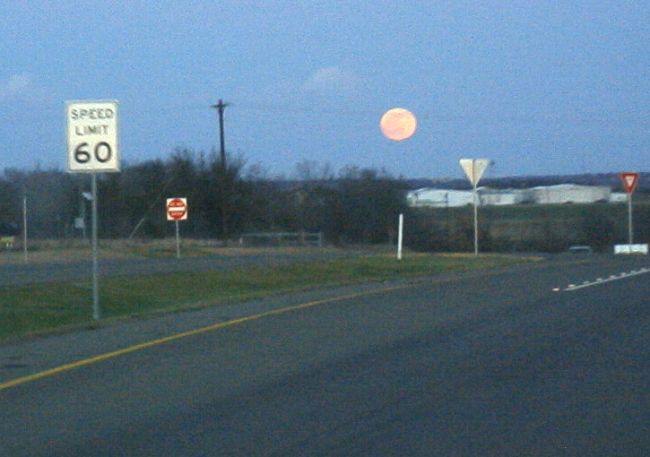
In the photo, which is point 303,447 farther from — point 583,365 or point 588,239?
point 588,239

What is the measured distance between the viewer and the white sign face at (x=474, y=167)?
3903 cm

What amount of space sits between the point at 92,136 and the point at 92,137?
15 millimetres

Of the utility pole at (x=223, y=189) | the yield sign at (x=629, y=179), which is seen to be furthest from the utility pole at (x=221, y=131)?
the yield sign at (x=629, y=179)

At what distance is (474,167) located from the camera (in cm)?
3916

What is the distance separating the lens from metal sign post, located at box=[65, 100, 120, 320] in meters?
18.1

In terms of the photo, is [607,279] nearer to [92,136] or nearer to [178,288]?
[178,288]

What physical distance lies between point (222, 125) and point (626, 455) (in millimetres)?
57201

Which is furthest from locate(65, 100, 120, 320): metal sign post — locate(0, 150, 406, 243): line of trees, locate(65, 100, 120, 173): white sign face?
locate(0, 150, 406, 243): line of trees

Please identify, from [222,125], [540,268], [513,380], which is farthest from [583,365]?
[222,125]

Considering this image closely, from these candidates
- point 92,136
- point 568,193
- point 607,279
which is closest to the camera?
point 92,136

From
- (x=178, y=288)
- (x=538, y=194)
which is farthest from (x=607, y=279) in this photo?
(x=538, y=194)

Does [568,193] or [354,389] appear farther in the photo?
[568,193]

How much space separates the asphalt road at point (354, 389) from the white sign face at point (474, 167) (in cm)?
1957

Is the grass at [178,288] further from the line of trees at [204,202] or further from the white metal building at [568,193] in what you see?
the white metal building at [568,193]
